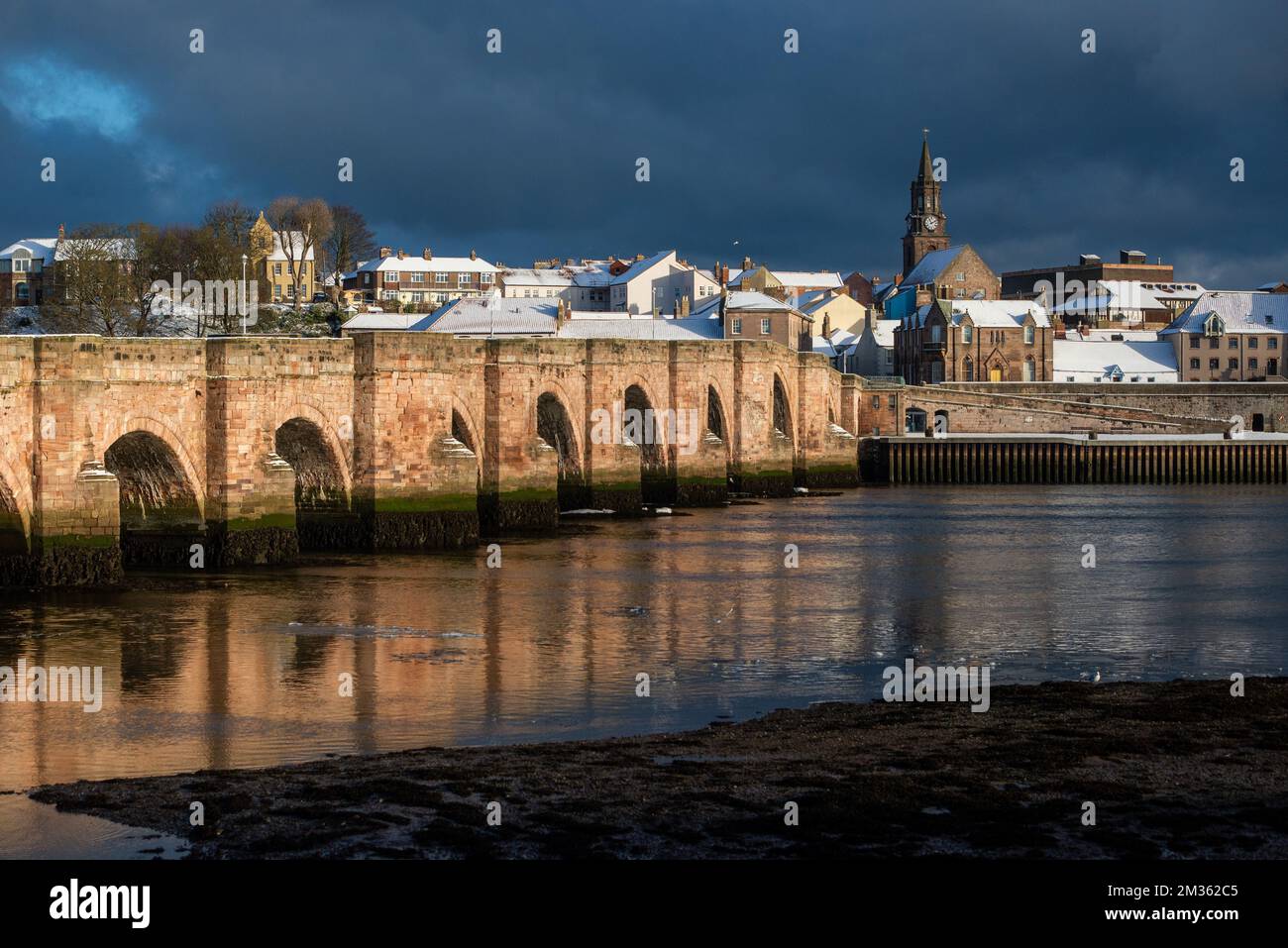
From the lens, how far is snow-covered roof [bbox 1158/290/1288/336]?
409 feet

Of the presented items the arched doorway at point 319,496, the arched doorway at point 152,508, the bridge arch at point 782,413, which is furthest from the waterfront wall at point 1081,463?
the arched doorway at point 152,508

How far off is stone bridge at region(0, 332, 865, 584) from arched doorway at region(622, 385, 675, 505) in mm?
83

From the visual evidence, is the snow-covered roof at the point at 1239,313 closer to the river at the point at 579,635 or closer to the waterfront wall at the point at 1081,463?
the waterfront wall at the point at 1081,463

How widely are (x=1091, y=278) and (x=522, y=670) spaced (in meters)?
170

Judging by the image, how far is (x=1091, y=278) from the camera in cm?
18338

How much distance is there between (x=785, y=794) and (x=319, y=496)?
97.6ft

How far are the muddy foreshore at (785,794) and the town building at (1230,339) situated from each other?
112 meters

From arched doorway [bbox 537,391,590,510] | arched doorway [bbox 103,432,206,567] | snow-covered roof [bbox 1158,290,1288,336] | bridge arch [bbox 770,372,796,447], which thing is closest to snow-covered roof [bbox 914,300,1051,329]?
snow-covered roof [bbox 1158,290,1288,336]

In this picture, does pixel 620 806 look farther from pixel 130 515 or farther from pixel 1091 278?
pixel 1091 278

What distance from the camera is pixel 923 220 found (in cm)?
16638

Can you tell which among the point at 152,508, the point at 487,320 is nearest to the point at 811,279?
the point at 487,320

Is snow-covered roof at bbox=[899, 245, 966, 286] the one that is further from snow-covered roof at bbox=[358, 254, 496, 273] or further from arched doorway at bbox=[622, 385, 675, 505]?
arched doorway at bbox=[622, 385, 675, 505]

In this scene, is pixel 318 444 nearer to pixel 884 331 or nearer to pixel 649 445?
pixel 649 445

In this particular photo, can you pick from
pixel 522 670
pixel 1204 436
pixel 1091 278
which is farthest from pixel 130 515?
pixel 1091 278
